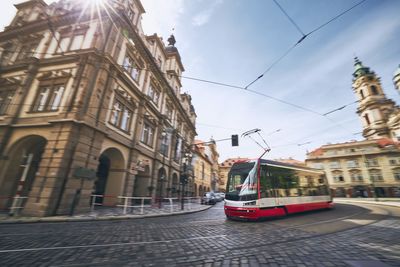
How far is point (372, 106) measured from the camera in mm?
47156

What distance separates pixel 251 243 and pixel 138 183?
1409 cm

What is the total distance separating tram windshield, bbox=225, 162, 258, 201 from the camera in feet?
28.2

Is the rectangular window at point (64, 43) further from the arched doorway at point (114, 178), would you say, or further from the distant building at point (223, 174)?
the distant building at point (223, 174)

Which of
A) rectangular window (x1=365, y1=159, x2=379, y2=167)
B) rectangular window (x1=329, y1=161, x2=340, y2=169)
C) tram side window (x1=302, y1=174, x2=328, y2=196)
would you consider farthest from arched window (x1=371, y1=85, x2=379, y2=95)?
tram side window (x1=302, y1=174, x2=328, y2=196)

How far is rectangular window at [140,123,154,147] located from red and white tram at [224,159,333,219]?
9914mm

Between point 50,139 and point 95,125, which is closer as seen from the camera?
point 50,139

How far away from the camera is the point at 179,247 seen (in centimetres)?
448

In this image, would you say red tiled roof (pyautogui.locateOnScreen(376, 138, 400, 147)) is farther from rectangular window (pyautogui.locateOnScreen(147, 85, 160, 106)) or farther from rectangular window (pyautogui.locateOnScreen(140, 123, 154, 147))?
rectangular window (pyautogui.locateOnScreen(140, 123, 154, 147))

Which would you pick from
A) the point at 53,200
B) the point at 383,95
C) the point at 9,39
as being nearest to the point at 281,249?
the point at 53,200

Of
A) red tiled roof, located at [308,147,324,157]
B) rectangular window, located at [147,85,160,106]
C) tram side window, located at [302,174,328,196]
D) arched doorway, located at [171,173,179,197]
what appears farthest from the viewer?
red tiled roof, located at [308,147,324,157]

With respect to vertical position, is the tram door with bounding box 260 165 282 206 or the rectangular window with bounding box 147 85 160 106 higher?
the rectangular window with bounding box 147 85 160 106

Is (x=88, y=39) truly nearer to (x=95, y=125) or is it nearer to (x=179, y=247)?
(x=95, y=125)

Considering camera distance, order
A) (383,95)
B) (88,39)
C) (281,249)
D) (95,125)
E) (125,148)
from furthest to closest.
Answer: (383,95), (125,148), (88,39), (95,125), (281,249)

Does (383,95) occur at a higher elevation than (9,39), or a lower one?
higher
